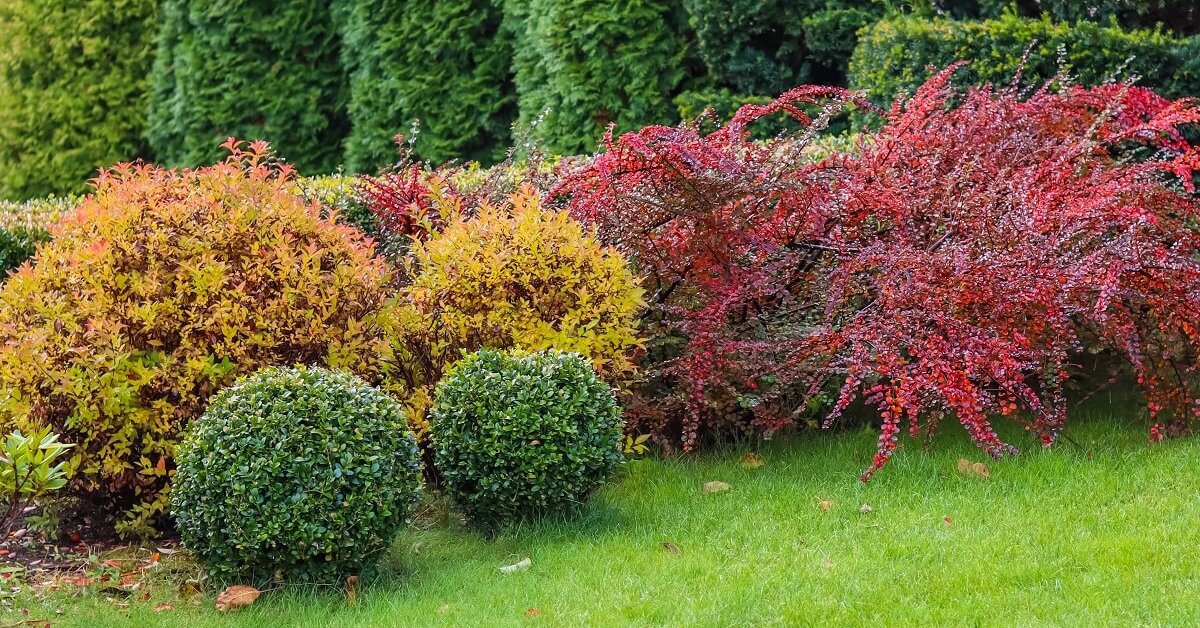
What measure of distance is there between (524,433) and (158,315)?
1.44 meters

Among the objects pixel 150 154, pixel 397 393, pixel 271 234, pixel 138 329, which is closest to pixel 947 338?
pixel 397 393

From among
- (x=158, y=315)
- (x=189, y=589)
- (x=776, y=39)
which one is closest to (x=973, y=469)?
(x=189, y=589)

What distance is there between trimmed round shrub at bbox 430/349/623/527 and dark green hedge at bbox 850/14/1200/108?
3200 mm

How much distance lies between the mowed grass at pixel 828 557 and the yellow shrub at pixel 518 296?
0.63 meters

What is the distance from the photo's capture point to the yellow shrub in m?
4.97

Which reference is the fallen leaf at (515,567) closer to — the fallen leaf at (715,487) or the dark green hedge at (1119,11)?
the fallen leaf at (715,487)

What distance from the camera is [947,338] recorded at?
482 cm

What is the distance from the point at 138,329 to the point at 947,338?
3027 millimetres

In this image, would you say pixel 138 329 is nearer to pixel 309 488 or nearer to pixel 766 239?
pixel 309 488

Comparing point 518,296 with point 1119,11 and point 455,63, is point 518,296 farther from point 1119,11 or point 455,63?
point 455,63

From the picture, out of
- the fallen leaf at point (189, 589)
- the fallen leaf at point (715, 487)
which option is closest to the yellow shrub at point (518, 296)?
the fallen leaf at point (715, 487)

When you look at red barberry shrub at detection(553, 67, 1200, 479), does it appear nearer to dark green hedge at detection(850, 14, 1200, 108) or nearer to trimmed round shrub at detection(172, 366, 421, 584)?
dark green hedge at detection(850, 14, 1200, 108)

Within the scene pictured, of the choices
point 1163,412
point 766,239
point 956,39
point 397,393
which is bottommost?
point 1163,412

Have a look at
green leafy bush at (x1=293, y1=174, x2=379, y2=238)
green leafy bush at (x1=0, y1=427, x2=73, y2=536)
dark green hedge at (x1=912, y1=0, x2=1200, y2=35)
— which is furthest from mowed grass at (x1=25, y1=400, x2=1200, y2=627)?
dark green hedge at (x1=912, y1=0, x2=1200, y2=35)
